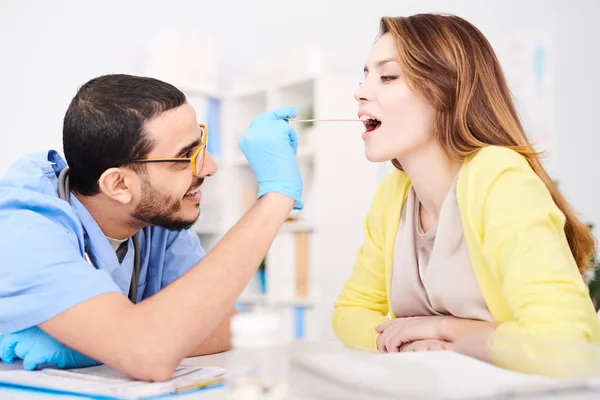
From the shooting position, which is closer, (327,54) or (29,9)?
(29,9)

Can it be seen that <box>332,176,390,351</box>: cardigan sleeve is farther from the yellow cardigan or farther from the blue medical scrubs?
the blue medical scrubs

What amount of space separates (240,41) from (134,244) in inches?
118

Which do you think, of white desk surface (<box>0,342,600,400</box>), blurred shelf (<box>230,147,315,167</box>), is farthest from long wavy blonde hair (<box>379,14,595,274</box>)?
blurred shelf (<box>230,147,315,167</box>)

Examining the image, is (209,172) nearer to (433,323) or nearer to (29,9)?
(433,323)

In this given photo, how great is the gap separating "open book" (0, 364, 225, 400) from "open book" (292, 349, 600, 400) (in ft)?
0.85

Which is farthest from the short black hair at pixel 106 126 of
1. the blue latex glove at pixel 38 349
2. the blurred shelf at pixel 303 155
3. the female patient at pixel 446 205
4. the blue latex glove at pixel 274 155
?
the blurred shelf at pixel 303 155

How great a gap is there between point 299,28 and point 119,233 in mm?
3044

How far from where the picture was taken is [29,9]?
11.4ft

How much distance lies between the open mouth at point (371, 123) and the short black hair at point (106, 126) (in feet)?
1.42

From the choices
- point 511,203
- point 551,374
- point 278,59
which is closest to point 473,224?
point 511,203

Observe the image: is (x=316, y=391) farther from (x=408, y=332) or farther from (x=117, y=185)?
(x=117, y=185)

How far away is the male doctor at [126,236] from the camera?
103 cm

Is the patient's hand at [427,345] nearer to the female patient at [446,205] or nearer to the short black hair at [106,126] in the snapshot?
the female patient at [446,205]

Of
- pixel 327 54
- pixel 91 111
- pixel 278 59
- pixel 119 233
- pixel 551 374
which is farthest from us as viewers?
pixel 327 54
